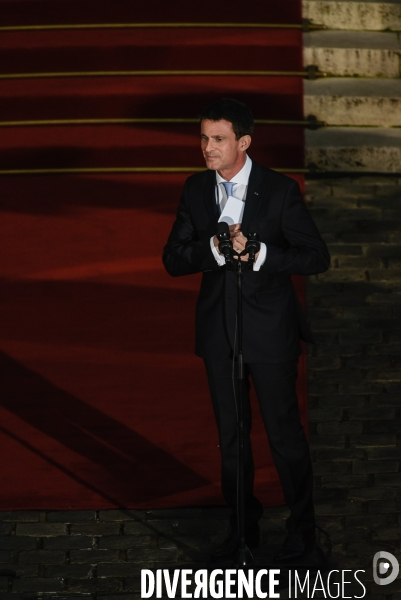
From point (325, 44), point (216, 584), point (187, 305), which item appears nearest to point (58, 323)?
point (187, 305)

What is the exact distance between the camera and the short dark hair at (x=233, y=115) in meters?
3.53

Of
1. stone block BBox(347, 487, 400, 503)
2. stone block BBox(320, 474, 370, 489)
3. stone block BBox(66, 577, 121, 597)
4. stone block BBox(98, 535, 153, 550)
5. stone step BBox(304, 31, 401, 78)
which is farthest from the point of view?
stone step BBox(304, 31, 401, 78)

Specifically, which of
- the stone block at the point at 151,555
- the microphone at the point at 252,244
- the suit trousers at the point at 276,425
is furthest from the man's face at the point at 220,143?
the stone block at the point at 151,555

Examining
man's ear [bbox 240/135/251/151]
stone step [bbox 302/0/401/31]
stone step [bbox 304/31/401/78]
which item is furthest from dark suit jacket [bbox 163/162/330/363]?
stone step [bbox 302/0/401/31]

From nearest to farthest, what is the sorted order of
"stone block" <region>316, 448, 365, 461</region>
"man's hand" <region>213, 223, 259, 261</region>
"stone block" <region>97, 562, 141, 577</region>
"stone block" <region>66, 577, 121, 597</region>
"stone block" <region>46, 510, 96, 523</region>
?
Result: "man's hand" <region>213, 223, 259, 261</region>
"stone block" <region>66, 577, 121, 597</region>
"stone block" <region>97, 562, 141, 577</region>
"stone block" <region>46, 510, 96, 523</region>
"stone block" <region>316, 448, 365, 461</region>

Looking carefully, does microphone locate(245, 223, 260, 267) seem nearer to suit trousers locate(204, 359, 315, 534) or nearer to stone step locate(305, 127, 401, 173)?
suit trousers locate(204, 359, 315, 534)

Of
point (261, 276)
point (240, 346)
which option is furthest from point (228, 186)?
point (240, 346)

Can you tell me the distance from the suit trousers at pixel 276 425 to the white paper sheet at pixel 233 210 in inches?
24.3

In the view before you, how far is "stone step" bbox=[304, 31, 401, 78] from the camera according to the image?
16.6 feet

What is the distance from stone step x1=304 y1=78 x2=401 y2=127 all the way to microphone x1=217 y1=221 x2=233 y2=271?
77.5 inches

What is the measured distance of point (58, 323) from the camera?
482 centimetres

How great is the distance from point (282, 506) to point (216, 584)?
1.10 metres

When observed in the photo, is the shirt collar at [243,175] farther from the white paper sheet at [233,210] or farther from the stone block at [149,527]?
the stone block at [149,527]

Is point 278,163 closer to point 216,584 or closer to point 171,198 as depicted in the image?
point 171,198
